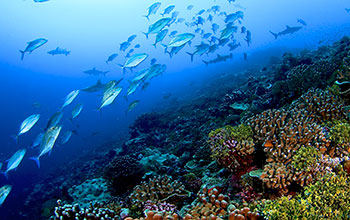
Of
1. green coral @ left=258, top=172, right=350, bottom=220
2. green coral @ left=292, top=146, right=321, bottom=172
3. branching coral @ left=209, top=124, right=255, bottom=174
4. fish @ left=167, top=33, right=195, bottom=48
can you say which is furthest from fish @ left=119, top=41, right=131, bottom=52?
green coral @ left=258, top=172, right=350, bottom=220

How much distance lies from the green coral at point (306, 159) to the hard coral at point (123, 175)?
467 centimetres

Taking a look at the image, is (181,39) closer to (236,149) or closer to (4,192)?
(236,149)

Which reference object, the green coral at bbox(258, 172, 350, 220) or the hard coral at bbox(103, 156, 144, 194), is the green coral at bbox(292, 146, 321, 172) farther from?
the hard coral at bbox(103, 156, 144, 194)

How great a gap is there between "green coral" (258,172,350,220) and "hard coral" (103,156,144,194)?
175 inches

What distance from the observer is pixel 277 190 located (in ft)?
8.69

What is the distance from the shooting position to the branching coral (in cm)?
341

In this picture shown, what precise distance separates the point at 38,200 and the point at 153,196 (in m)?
12.8

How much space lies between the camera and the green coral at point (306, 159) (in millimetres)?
2539

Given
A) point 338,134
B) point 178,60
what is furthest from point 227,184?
point 178,60

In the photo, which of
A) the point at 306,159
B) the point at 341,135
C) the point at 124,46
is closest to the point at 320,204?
the point at 306,159

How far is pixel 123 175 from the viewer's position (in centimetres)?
580

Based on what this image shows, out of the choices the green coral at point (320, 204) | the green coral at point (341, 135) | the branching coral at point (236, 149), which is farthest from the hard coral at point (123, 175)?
the green coral at point (341, 135)

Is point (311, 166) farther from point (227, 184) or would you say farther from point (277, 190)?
point (227, 184)

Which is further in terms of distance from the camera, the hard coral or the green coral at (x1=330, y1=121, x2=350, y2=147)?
the hard coral
